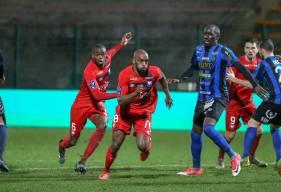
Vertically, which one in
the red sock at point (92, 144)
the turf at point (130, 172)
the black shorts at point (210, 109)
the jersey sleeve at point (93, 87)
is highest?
the jersey sleeve at point (93, 87)

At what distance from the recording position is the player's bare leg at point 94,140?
34.6 feet

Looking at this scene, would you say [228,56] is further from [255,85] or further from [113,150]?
[113,150]

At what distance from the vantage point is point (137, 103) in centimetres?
1008

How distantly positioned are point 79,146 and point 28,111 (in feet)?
14.3

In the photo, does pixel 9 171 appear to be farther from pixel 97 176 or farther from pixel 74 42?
pixel 74 42

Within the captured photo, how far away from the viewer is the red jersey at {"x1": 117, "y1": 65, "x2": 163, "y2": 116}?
32.2 feet

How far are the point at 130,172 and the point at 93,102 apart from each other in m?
1.22

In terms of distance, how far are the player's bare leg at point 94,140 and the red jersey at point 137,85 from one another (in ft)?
2.90

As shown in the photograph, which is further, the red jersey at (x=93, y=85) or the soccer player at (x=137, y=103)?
the red jersey at (x=93, y=85)

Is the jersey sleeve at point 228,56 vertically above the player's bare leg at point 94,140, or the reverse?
the jersey sleeve at point 228,56

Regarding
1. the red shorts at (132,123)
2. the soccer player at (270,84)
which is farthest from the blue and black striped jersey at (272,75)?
the red shorts at (132,123)

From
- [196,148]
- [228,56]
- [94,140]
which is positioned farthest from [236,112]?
[94,140]

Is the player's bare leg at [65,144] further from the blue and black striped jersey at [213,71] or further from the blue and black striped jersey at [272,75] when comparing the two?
the blue and black striped jersey at [272,75]

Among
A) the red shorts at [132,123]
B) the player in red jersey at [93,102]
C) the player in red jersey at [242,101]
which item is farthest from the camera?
the player in red jersey at [242,101]
